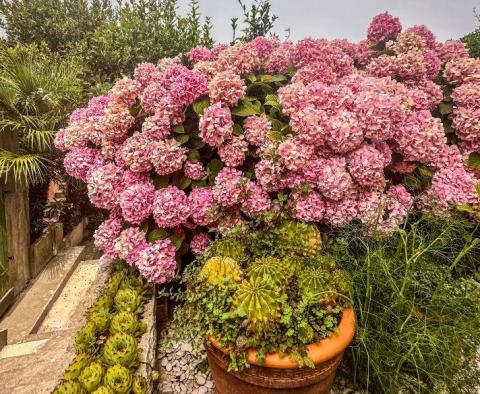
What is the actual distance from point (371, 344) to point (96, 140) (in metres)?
2.53

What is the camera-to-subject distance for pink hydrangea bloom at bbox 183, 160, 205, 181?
8.20 ft

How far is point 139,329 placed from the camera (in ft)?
7.20

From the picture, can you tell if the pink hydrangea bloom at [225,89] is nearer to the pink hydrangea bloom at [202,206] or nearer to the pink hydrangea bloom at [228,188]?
the pink hydrangea bloom at [228,188]

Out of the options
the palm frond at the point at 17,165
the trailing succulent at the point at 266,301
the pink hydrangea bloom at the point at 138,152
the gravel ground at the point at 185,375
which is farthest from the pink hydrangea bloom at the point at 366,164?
the palm frond at the point at 17,165

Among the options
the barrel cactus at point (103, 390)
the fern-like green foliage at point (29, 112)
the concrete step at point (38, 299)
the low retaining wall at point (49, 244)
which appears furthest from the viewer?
the low retaining wall at point (49, 244)

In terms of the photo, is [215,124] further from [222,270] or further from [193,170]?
[222,270]

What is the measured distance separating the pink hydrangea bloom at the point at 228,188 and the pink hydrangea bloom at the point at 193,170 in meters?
0.19

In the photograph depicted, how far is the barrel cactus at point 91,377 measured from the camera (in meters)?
1.72

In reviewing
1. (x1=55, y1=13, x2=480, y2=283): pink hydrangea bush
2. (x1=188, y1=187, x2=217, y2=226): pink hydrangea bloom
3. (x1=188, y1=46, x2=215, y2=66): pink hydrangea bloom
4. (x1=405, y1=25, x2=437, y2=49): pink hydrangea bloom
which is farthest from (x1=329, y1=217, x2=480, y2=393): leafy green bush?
(x1=405, y1=25, x2=437, y2=49): pink hydrangea bloom

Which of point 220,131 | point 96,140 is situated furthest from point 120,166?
point 220,131

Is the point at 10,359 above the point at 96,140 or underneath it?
underneath

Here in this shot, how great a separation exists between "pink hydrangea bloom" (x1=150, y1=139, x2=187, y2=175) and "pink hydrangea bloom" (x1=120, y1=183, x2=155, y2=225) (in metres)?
0.19

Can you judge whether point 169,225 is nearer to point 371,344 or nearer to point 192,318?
point 192,318

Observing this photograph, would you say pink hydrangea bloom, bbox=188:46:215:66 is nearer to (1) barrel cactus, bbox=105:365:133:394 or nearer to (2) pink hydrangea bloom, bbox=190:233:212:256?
(2) pink hydrangea bloom, bbox=190:233:212:256
